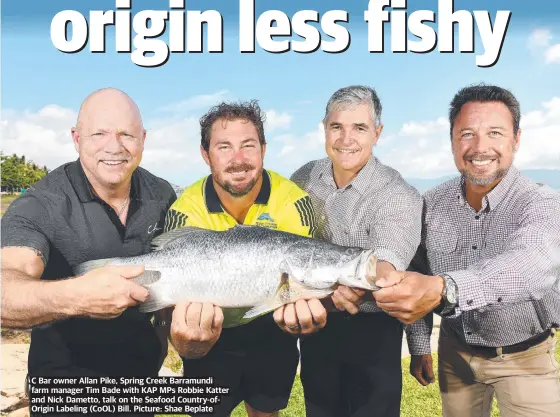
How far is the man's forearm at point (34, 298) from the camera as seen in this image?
2984 millimetres

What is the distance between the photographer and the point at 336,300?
3.04 m

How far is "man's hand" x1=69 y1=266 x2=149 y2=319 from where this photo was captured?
2865 millimetres

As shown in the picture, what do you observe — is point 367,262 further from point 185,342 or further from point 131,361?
point 131,361

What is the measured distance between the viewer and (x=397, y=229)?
3.26m

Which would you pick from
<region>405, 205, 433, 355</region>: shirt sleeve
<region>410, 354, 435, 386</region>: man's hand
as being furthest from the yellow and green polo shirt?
<region>410, 354, 435, 386</region>: man's hand

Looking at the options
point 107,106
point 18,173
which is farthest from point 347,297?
point 18,173

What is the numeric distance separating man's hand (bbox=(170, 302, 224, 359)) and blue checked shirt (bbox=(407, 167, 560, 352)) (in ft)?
4.34

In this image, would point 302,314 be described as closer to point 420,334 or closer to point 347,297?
point 347,297

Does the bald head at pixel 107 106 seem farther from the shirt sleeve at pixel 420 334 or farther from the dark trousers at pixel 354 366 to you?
the shirt sleeve at pixel 420 334

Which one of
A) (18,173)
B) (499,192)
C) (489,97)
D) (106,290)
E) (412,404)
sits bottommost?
(412,404)

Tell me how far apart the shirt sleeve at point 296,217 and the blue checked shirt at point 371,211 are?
0.22 metres

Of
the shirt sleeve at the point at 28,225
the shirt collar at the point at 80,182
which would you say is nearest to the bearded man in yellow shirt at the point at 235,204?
the shirt collar at the point at 80,182

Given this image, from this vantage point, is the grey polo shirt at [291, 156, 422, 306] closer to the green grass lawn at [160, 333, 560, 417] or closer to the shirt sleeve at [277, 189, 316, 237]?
the shirt sleeve at [277, 189, 316, 237]

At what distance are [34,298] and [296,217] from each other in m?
1.61
